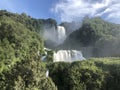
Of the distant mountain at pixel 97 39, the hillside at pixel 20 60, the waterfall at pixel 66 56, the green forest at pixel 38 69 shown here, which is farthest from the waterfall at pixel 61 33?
the green forest at pixel 38 69

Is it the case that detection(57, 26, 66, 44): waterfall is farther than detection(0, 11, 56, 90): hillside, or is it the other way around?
detection(57, 26, 66, 44): waterfall

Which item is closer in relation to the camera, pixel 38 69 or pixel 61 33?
pixel 38 69

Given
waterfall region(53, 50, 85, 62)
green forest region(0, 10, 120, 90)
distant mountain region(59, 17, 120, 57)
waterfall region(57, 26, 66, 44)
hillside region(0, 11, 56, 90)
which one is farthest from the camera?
waterfall region(57, 26, 66, 44)

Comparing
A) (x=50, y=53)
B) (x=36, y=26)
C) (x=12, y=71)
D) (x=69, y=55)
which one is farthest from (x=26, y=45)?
(x=36, y=26)

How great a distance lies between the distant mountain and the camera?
394 ft

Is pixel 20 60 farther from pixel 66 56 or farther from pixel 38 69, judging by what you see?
pixel 66 56

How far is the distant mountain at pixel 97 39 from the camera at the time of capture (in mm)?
120188

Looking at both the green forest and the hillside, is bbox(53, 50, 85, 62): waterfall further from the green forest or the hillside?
the hillside

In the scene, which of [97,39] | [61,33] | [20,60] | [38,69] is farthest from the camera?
[61,33]

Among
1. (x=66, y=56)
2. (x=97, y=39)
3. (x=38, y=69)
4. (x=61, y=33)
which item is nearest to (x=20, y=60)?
(x=38, y=69)

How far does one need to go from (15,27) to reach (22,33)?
8.20 ft

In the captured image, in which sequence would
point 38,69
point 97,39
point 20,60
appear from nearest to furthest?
1. point 38,69
2. point 20,60
3. point 97,39

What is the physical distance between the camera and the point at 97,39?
135 m

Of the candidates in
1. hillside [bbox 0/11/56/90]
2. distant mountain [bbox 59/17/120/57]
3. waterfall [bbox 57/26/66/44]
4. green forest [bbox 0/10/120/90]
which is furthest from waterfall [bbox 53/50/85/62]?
waterfall [bbox 57/26/66/44]
